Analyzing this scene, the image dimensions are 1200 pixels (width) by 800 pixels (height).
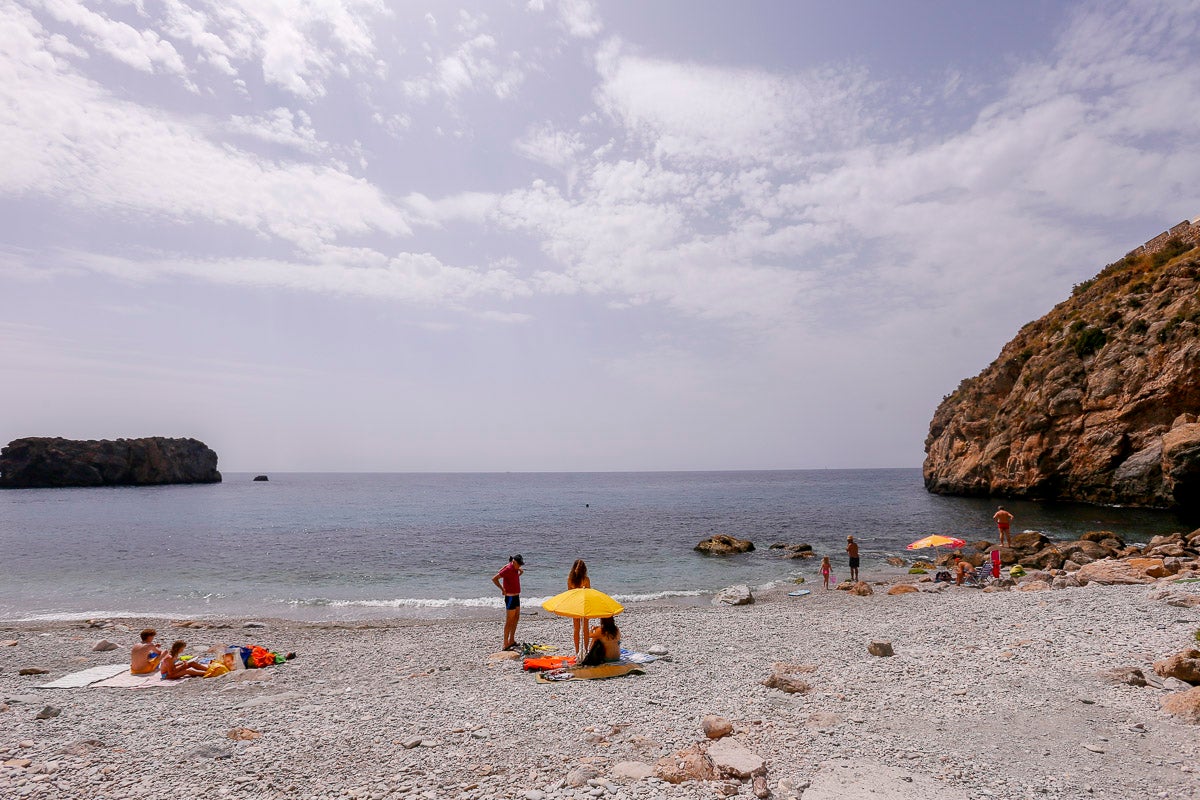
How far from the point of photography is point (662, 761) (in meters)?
7.21

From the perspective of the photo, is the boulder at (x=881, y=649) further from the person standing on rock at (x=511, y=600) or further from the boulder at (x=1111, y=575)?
the boulder at (x=1111, y=575)

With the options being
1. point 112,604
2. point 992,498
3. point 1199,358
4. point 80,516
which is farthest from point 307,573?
point 992,498

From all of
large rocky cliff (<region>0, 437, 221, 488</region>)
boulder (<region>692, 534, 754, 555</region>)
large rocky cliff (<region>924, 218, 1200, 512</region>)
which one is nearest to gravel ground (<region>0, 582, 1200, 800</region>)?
boulder (<region>692, 534, 754, 555</region>)

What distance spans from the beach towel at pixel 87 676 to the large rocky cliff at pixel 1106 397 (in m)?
56.0

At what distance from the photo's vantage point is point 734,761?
7012mm

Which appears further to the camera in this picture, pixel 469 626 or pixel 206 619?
pixel 206 619

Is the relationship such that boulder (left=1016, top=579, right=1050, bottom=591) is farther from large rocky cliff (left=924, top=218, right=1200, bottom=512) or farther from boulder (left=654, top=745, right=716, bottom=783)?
large rocky cliff (left=924, top=218, right=1200, bottom=512)

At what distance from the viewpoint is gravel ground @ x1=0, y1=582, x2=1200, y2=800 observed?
6.84m

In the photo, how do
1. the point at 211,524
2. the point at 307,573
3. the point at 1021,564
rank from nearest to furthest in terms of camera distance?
the point at 1021,564
the point at 307,573
the point at 211,524

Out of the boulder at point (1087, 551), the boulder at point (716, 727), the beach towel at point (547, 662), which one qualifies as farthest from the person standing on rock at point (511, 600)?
the boulder at point (1087, 551)

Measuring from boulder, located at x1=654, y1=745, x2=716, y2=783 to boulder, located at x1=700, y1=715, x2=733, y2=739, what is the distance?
26.8 inches

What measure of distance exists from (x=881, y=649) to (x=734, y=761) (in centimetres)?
618

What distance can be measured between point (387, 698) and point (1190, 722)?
37.9 ft

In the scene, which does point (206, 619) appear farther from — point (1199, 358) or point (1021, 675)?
point (1199, 358)
